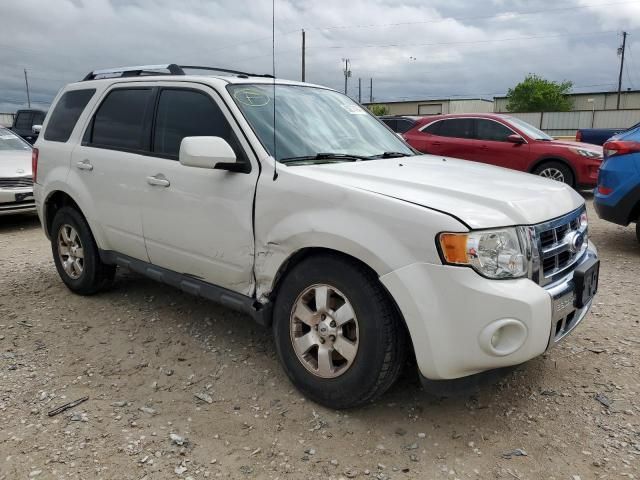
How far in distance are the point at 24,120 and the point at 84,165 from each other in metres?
15.1

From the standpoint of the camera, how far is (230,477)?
8.00 feet

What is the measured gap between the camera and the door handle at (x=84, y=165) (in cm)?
421

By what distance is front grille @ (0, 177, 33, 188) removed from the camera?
7887 millimetres

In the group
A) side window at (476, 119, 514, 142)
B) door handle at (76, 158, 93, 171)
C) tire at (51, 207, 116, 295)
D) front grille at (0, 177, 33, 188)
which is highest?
side window at (476, 119, 514, 142)

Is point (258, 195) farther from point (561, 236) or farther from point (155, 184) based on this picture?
point (561, 236)

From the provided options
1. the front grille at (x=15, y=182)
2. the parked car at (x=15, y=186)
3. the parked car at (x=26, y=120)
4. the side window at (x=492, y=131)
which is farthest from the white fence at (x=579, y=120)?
the front grille at (x=15, y=182)

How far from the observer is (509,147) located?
10.0 metres

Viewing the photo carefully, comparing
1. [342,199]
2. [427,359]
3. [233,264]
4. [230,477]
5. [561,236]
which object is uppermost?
[342,199]

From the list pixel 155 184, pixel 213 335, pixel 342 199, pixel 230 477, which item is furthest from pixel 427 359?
pixel 155 184

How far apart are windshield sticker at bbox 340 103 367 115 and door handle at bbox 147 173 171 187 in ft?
4.49

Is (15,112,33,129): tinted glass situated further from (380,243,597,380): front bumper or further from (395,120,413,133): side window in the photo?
(380,243,597,380): front bumper

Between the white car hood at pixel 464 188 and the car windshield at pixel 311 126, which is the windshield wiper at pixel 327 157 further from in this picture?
the white car hood at pixel 464 188

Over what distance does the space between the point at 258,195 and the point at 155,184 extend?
3.13 ft

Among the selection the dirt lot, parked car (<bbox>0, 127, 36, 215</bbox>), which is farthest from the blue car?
parked car (<bbox>0, 127, 36, 215</bbox>)
